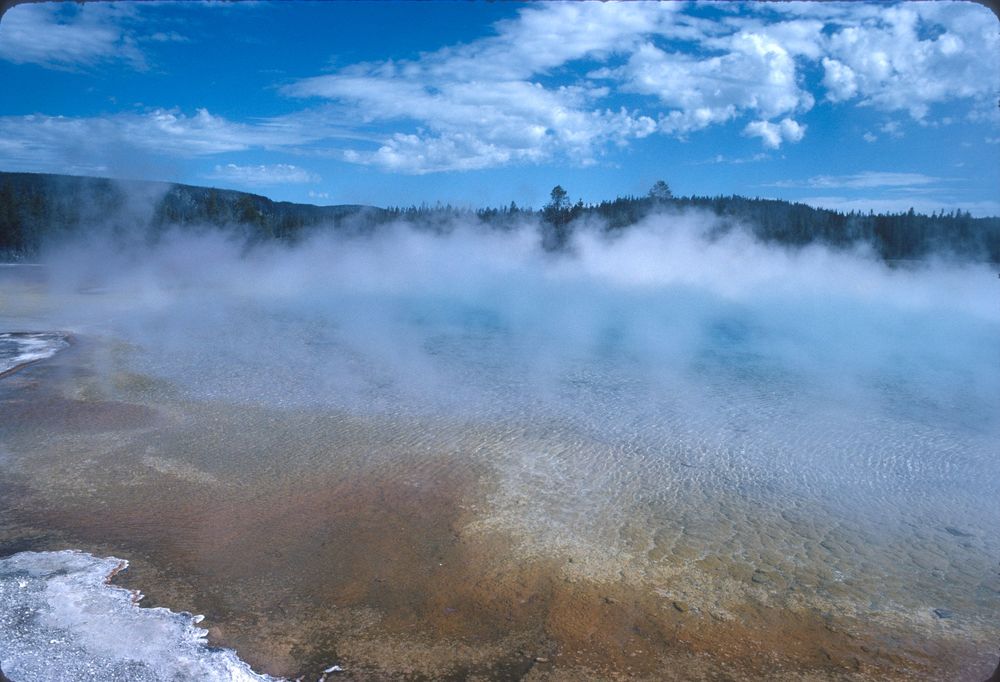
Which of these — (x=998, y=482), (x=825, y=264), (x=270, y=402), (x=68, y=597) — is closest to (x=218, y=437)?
(x=270, y=402)

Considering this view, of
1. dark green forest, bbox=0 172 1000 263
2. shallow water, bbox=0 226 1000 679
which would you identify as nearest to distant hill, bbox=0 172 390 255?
dark green forest, bbox=0 172 1000 263

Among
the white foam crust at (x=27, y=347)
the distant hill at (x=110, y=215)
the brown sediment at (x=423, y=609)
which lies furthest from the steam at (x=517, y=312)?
the brown sediment at (x=423, y=609)

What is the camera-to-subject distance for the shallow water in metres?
3.76

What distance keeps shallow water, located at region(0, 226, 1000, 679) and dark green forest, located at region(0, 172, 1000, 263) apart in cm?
2387

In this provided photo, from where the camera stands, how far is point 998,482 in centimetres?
607

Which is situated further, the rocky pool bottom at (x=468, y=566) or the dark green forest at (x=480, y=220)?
the dark green forest at (x=480, y=220)

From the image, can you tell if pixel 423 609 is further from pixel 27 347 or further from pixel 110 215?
pixel 110 215

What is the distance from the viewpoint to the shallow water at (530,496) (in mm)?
3760

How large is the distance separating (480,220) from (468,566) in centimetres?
3867

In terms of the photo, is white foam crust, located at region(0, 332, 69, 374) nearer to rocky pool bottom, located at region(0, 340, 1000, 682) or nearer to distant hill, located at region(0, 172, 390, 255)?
rocky pool bottom, located at region(0, 340, 1000, 682)

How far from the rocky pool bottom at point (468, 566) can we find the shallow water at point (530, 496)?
0.02m

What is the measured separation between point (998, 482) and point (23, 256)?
37426mm

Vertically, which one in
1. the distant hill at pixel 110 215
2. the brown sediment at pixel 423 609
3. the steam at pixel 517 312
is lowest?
the brown sediment at pixel 423 609

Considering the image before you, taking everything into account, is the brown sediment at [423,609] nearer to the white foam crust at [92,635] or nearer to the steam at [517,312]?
the white foam crust at [92,635]
